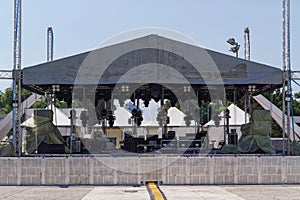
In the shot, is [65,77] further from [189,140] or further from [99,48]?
[189,140]

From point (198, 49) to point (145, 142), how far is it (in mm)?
6907

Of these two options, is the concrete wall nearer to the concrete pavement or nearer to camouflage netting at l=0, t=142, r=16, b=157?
the concrete pavement

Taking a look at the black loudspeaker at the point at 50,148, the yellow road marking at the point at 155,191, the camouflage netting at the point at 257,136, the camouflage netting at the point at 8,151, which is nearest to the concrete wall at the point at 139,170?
the yellow road marking at the point at 155,191

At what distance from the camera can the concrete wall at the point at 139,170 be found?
46.9 feet

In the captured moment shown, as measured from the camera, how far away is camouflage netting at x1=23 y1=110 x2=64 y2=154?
20.1 meters

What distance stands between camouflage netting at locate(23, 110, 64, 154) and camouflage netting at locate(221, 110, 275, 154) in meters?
6.63

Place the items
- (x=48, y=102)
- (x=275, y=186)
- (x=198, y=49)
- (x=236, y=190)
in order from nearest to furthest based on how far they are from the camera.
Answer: (x=236, y=190) < (x=275, y=186) < (x=198, y=49) < (x=48, y=102)

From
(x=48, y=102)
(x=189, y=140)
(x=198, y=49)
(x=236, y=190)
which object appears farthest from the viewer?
(x=48, y=102)

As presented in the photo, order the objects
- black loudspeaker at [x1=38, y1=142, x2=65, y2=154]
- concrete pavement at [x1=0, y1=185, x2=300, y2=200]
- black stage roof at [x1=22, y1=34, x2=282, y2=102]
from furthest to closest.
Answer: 1. black loudspeaker at [x1=38, y1=142, x2=65, y2=154]
2. black stage roof at [x1=22, y1=34, x2=282, y2=102]
3. concrete pavement at [x1=0, y1=185, x2=300, y2=200]

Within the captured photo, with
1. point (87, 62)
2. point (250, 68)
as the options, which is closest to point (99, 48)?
point (87, 62)

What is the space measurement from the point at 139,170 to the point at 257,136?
22.6ft

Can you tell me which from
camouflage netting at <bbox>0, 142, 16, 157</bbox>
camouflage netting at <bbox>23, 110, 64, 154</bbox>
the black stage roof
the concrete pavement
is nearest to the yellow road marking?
the concrete pavement

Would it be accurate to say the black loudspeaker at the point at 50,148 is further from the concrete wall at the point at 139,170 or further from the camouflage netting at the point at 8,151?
the concrete wall at the point at 139,170

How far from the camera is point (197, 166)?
14391 mm
